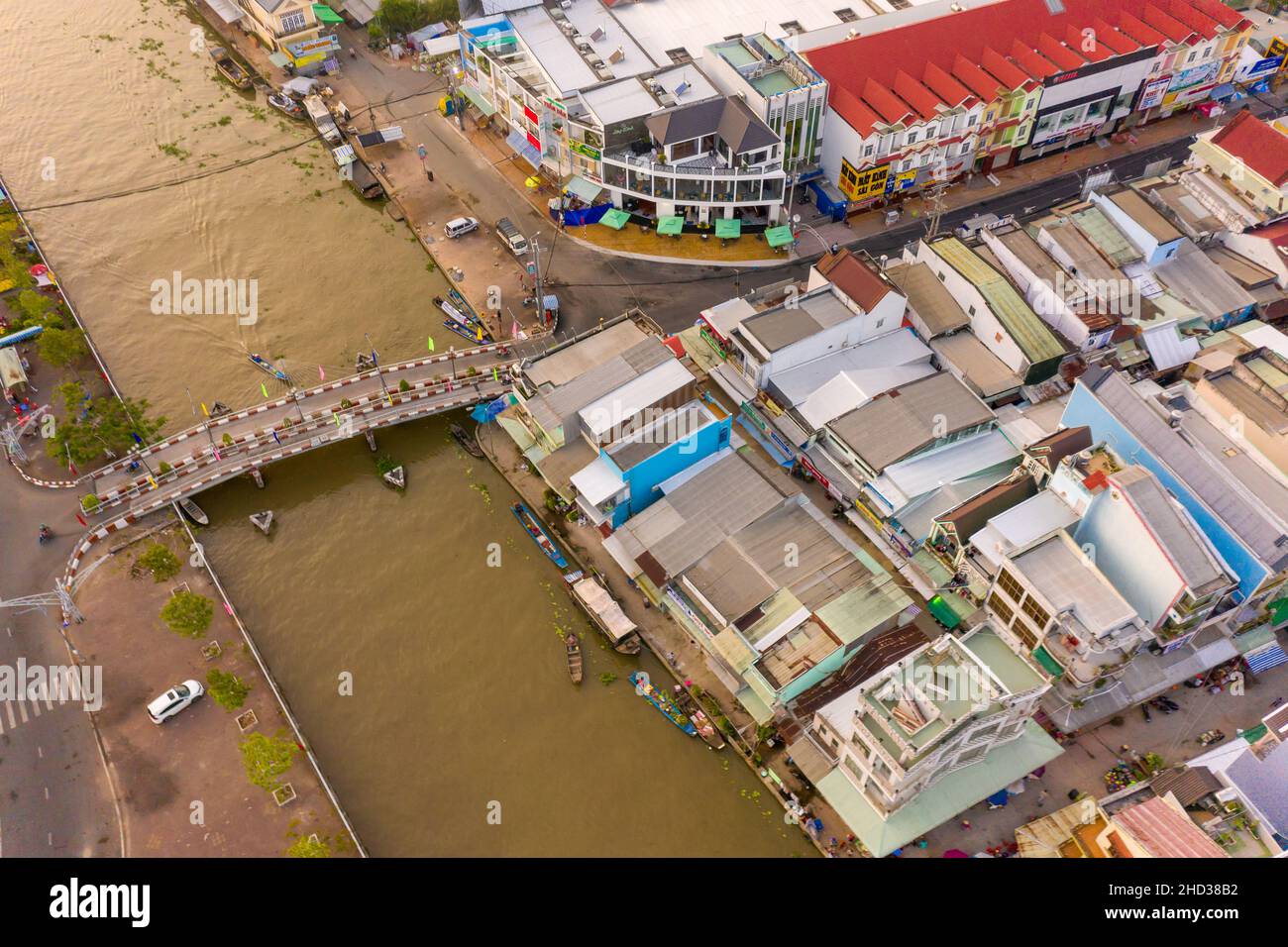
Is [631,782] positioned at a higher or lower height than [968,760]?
lower

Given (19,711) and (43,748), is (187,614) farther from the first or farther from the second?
(19,711)

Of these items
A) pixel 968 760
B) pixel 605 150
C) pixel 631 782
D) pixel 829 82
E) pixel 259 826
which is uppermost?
pixel 829 82

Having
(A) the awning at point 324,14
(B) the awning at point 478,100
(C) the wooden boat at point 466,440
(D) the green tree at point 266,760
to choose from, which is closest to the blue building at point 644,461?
(C) the wooden boat at point 466,440

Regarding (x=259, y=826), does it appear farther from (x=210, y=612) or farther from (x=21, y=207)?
(x=21, y=207)

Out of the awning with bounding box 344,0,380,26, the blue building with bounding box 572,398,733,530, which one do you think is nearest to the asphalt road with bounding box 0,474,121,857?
the blue building with bounding box 572,398,733,530

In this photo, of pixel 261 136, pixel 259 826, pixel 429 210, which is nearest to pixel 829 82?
pixel 429 210

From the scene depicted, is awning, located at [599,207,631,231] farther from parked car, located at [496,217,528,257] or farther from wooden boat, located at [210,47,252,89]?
wooden boat, located at [210,47,252,89]
